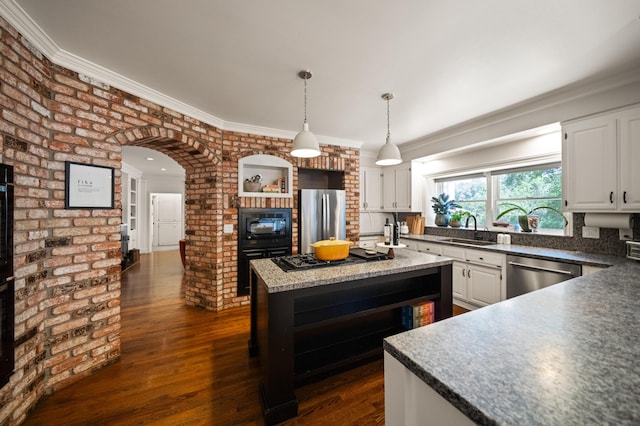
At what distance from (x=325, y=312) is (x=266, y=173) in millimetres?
2769

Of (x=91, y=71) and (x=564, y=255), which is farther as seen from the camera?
(x=564, y=255)

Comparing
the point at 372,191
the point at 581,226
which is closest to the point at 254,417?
the point at 581,226

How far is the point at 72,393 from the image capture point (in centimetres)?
192

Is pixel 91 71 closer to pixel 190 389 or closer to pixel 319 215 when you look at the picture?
Result: pixel 190 389

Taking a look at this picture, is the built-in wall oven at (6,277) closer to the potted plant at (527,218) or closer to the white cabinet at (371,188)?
the white cabinet at (371,188)

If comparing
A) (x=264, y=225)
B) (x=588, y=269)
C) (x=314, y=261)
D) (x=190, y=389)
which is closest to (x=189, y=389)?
(x=190, y=389)

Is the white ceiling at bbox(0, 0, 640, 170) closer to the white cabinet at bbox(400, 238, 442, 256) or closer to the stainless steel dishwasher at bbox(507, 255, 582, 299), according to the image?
the stainless steel dishwasher at bbox(507, 255, 582, 299)

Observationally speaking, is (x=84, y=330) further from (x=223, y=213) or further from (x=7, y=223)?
(x=223, y=213)

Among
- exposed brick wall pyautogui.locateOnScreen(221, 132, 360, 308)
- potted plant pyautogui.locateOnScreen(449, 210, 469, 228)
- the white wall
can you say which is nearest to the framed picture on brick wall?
exposed brick wall pyautogui.locateOnScreen(221, 132, 360, 308)

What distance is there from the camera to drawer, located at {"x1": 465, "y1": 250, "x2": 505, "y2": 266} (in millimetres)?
3069

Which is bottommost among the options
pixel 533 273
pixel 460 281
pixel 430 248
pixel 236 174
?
pixel 460 281

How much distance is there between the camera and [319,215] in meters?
4.22

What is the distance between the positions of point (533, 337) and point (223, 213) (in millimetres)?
3442

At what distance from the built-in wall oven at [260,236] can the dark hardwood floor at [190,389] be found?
900mm
